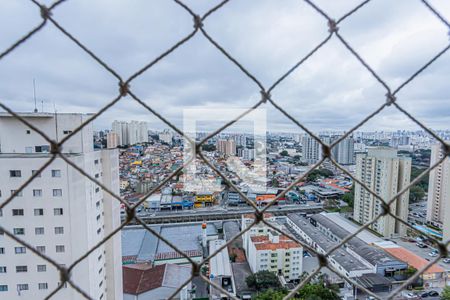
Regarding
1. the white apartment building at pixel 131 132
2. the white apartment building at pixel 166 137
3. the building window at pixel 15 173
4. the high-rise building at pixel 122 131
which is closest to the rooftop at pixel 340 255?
the white apartment building at pixel 166 137

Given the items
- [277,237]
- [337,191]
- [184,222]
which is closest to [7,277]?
[277,237]

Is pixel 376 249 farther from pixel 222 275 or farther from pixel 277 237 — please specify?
pixel 222 275

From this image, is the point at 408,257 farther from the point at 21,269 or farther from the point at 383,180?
the point at 21,269

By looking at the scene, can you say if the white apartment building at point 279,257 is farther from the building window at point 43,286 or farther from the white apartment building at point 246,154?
the building window at point 43,286

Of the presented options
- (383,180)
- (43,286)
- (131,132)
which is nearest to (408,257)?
(383,180)

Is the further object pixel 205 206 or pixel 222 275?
pixel 205 206

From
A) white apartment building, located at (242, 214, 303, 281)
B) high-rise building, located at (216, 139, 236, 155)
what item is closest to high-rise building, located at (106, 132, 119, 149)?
high-rise building, located at (216, 139, 236, 155)
